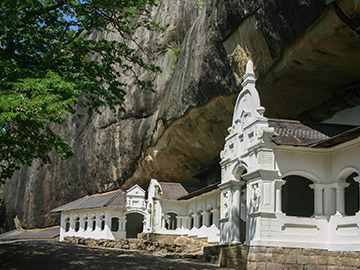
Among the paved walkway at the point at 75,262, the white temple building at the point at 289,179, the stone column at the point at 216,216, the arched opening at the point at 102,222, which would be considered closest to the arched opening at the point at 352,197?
the white temple building at the point at 289,179

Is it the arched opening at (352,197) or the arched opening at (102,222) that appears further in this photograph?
the arched opening at (102,222)

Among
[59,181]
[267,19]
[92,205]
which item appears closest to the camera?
[267,19]

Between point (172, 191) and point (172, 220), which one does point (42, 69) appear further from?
Result: point (172, 220)

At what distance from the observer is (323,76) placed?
1844 centimetres

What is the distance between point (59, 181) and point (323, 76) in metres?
33.2

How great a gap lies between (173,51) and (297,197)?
53.0 ft

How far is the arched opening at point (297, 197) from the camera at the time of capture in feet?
A: 62.4

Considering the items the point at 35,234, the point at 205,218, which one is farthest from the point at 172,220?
the point at 35,234

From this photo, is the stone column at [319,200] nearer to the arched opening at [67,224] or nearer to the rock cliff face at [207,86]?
the rock cliff face at [207,86]

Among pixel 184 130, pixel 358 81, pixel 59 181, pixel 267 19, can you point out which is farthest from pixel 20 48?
pixel 59 181

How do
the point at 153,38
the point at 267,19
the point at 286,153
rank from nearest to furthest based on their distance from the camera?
the point at 286,153, the point at 267,19, the point at 153,38

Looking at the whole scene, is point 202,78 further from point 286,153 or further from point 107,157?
point 107,157

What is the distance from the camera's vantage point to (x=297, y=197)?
19141 millimetres

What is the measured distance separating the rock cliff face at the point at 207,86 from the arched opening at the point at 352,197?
3.24 metres
